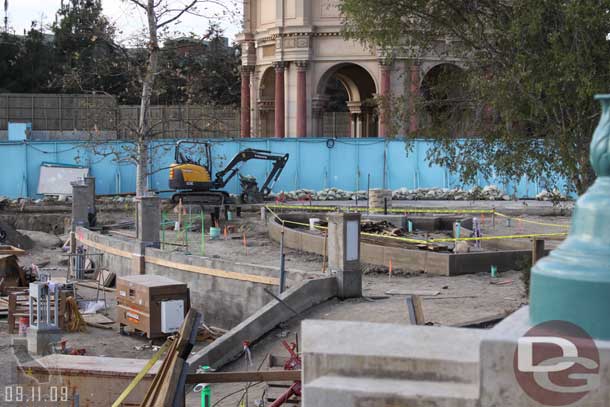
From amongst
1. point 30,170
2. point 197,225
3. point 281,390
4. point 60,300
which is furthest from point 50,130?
point 281,390

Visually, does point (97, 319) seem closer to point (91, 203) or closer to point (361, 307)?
point (361, 307)

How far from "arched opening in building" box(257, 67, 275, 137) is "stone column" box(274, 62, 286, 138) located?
3282 mm

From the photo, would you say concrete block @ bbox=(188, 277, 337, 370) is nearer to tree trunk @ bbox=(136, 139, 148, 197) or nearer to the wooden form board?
the wooden form board

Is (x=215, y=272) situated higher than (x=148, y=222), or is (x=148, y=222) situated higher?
(x=148, y=222)

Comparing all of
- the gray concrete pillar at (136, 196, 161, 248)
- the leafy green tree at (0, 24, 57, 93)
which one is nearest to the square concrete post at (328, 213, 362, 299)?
the gray concrete pillar at (136, 196, 161, 248)

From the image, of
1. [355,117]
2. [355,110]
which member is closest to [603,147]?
[355,110]

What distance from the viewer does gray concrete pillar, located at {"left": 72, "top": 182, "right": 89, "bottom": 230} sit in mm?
32375

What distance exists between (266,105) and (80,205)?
84.9 feet

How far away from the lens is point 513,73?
14945 mm

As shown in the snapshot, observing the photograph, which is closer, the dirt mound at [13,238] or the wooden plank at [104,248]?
the wooden plank at [104,248]

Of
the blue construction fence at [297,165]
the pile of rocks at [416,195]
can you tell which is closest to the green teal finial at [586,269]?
the pile of rocks at [416,195]

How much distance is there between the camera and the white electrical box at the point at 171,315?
18797 millimetres

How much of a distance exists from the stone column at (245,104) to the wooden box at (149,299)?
38852 mm
